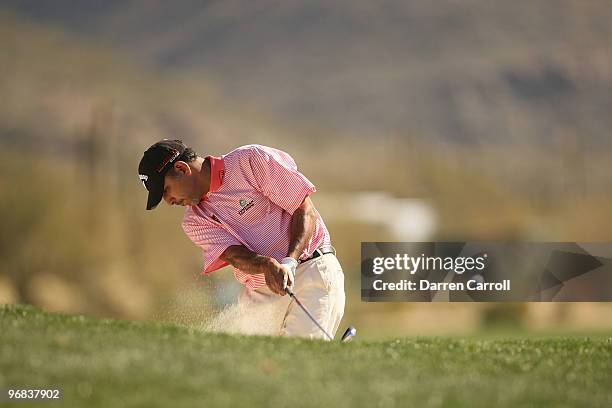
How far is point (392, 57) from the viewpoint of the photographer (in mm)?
117250

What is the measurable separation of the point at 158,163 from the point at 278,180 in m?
0.85

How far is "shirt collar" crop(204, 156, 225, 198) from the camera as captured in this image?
27.2 feet

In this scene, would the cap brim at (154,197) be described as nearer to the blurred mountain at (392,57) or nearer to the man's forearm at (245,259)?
the man's forearm at (245,259)

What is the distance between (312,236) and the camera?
8.50 m

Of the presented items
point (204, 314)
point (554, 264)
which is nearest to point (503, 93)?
point (554, 264)

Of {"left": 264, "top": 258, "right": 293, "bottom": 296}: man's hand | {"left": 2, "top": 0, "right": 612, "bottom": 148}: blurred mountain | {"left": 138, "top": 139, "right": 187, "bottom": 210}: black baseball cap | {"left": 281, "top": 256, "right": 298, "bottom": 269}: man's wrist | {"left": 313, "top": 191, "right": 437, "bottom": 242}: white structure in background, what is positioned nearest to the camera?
{"left": 264, "top": 258, "right": 293, "bottom": 296}: man's hand

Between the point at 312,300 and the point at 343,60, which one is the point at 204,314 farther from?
the point at 343,60

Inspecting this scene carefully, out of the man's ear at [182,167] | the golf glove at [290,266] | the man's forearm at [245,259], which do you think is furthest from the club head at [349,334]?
the man's ear at [182,167]

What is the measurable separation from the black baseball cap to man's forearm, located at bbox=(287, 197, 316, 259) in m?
0.93

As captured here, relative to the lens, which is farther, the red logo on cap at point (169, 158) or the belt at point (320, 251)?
the belt at point (320, 251)

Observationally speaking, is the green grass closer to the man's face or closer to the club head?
A: the club head

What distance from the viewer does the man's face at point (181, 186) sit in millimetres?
8211

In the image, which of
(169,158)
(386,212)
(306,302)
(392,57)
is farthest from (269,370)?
(392,57)
